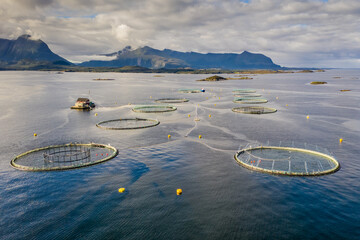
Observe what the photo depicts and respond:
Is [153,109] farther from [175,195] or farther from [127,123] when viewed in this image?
[175,195]

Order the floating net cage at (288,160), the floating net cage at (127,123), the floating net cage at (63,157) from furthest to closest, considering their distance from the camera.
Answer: the floating net cage at (127,123) → the floating net cage at (63,157) → the floating net cage at (288,160)

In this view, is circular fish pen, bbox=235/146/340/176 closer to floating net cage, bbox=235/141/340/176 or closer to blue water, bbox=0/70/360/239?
floating net cage, bbox=235/141/340/176

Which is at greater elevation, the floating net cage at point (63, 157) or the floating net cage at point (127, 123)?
the floating net cage at point (127, 123)

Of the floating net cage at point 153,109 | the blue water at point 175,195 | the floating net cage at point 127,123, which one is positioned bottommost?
the blue water at point 175,195

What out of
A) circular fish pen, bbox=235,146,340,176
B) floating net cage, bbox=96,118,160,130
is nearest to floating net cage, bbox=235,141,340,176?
circular fish pen, bbox=235,146,340,176

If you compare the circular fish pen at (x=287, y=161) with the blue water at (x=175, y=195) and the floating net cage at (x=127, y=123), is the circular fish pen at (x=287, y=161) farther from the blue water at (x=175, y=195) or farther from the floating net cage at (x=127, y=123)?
the floating net cage at (x=127, y=123)

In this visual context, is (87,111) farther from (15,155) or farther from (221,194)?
(221,194)

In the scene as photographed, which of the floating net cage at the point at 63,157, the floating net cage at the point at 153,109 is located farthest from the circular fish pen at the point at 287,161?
the floating net cage at the point at 153,109

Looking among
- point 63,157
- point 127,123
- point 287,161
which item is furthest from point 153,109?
point 287,161
